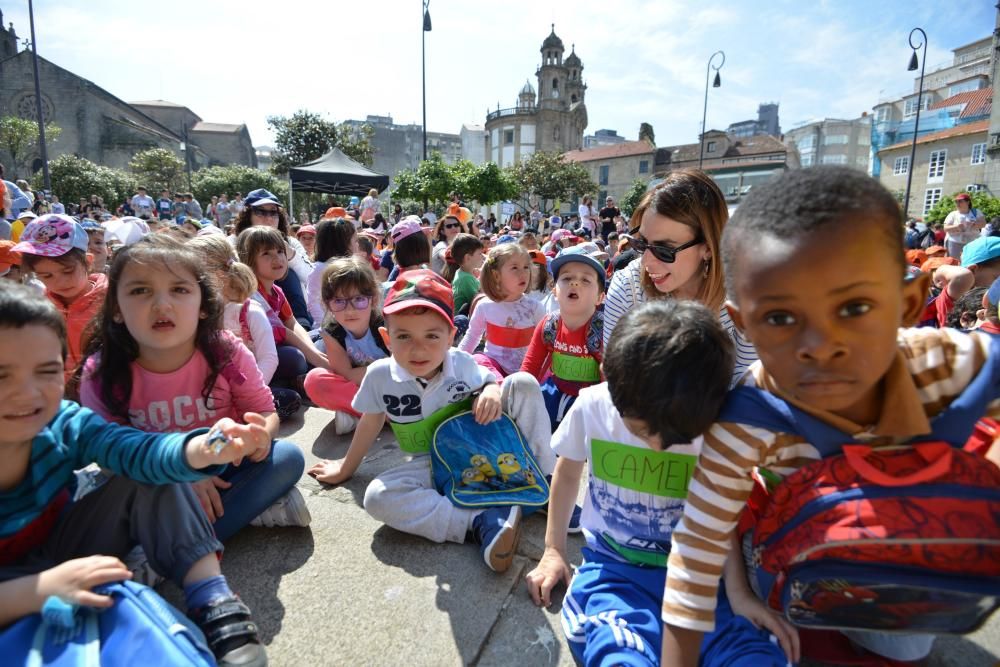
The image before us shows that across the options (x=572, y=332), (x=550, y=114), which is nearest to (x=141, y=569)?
(x=572, y=332)

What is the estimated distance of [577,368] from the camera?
9.71 ft

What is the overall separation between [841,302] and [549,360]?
2239 mm

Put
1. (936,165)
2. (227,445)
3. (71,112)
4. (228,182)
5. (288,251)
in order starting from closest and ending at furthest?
(227,445)
(288,251)
(936,165)
(71,112)
(228,182)

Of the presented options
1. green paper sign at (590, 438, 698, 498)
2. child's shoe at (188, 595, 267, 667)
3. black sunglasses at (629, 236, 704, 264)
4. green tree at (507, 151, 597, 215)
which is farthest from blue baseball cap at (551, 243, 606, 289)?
green tree at (507, 151, 597, 215)

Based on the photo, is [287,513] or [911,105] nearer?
[287,513]

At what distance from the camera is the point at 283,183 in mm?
46188

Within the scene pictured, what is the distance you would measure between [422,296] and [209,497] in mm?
1120

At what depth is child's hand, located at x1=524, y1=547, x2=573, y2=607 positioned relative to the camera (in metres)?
1.69

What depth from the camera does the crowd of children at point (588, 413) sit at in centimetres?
99

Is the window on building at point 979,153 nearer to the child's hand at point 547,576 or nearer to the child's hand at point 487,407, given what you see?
the child's hand at point 487,407

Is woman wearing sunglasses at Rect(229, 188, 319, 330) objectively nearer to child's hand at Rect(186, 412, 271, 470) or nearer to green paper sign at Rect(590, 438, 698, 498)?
child's hand at Rect(186, 412, 271, 470)

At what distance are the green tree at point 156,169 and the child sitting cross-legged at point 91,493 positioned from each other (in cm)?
4331

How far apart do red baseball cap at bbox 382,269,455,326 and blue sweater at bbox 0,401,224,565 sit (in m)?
0.92

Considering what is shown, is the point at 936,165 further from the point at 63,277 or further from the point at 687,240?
the point at 63,277
